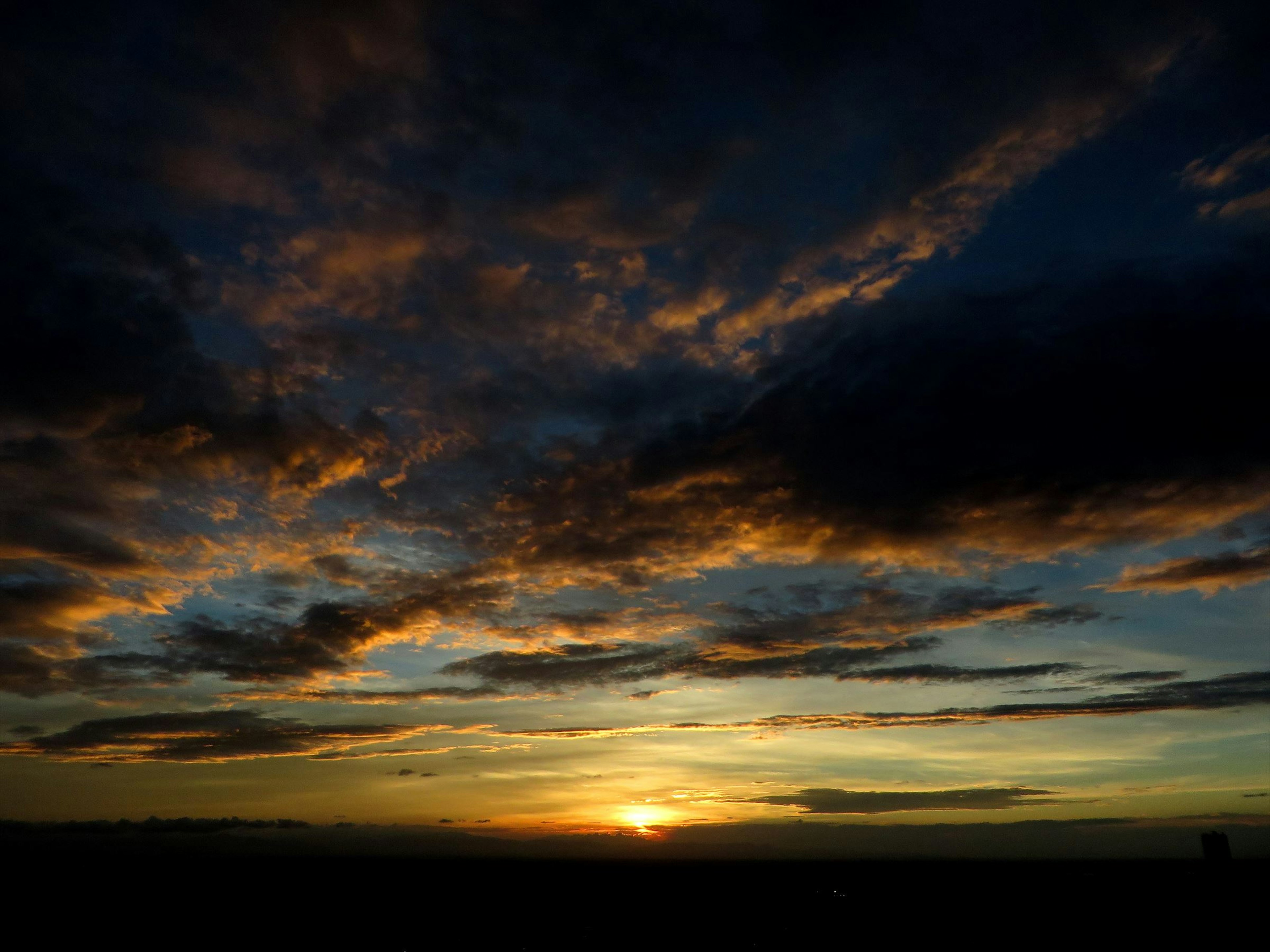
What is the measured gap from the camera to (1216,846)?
68.7 metres

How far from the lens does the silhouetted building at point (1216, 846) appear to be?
221 ft

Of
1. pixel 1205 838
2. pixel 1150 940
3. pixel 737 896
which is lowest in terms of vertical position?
pixel 737 896

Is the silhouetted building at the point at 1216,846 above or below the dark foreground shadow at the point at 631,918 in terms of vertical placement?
above

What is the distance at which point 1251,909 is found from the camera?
10450 centimetres

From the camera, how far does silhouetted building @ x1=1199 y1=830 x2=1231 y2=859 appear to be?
67438 mm

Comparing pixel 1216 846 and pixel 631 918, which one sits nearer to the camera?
pixel 1216 846

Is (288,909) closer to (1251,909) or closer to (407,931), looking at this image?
(407,931)

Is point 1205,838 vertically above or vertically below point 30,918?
above

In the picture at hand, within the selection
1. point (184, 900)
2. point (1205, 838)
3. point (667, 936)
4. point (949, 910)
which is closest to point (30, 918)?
point (184, 900)

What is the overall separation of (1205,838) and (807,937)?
3956cm

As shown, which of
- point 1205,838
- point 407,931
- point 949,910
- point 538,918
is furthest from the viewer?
point 949,910

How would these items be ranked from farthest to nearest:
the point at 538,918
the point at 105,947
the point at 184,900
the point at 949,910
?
the point at 184,900
the point at 949,910
the point at 538,918
the point at 105,947

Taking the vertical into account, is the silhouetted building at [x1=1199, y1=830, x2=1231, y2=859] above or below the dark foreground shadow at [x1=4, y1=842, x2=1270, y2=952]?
above

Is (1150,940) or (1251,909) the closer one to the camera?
(1150,940)
